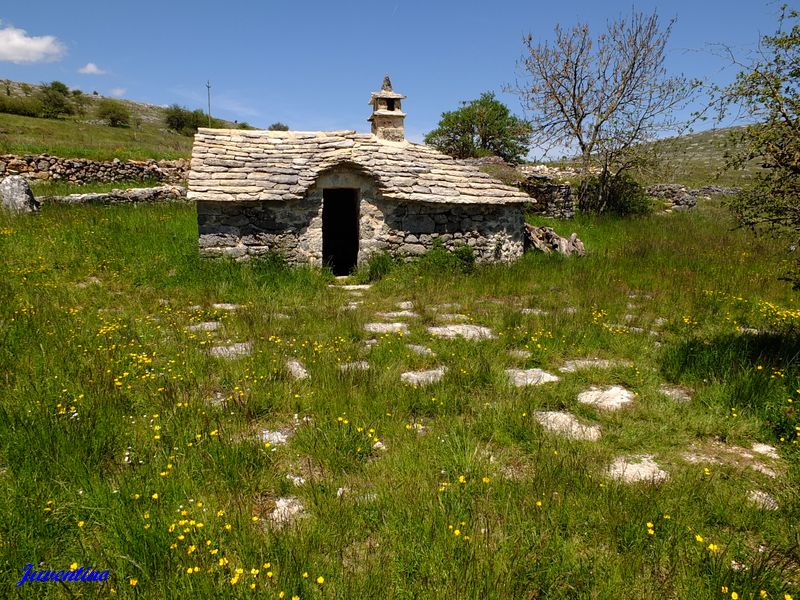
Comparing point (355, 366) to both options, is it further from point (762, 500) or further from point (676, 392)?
point (762, 500)

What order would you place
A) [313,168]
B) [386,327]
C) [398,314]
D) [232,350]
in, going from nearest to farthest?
[232,350], [386,327], [398,314], [313,168]

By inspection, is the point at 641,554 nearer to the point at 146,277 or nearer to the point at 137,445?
the point at 137,445

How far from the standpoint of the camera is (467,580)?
2330 millimetres

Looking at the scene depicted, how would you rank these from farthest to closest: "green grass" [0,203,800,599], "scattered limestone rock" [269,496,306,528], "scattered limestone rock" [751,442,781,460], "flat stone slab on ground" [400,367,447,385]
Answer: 1. "flat stone slab on ground" [400,367,447,385]
2. "scattered limestone rock" [751,442,781,460]
3. "scattered limestone rock" [269,496,306,528]
4. "green grass" [0,203,800,599]

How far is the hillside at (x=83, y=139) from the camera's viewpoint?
1917 cm

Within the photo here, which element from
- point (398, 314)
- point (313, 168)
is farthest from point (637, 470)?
point (313, 168)

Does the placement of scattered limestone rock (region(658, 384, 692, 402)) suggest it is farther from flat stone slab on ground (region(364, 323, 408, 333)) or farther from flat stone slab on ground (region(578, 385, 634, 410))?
flat stone slab on ground (region(364, 323, 408, 333))

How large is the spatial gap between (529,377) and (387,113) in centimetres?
951

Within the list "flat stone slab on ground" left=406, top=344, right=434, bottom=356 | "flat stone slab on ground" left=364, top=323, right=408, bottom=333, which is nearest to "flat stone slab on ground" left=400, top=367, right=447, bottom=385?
"flat stone slab on ground" left=406, top=344, right=434, bottom=356

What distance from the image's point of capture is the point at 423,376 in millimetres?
4930

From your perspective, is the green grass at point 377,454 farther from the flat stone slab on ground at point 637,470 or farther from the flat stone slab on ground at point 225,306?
the flat stone slab on ground at point 225,306

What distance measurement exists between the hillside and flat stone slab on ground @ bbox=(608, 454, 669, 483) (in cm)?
2179

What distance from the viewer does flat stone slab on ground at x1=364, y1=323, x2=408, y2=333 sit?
6401mm

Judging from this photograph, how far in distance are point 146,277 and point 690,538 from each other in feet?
28.1
